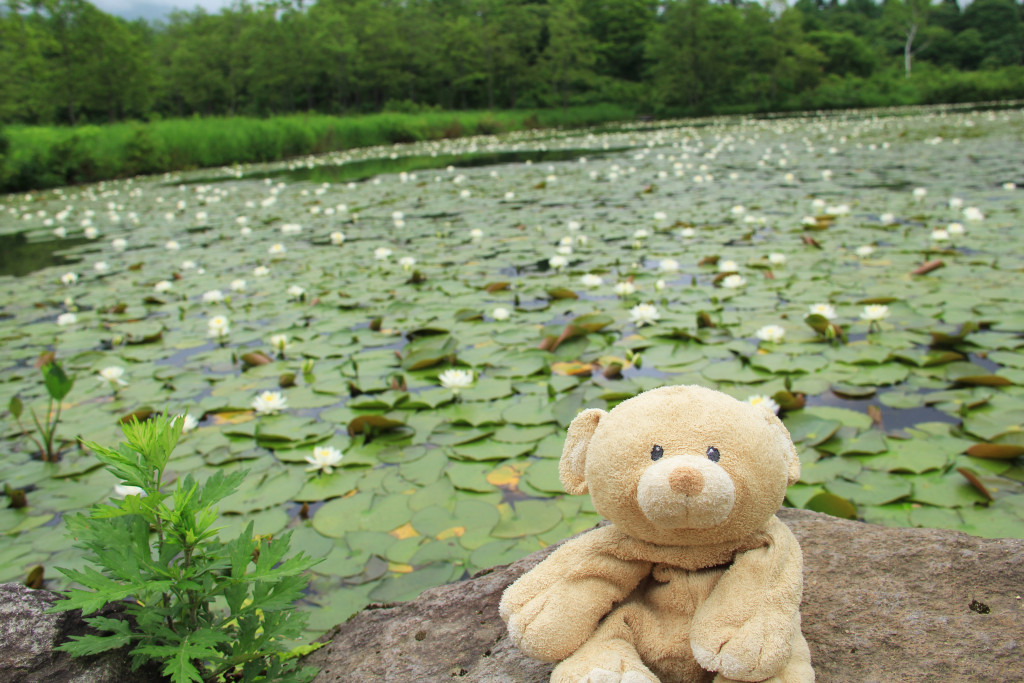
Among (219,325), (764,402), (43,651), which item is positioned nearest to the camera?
(43,651)

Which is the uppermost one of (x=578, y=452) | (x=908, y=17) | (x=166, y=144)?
(x=908, y=17)

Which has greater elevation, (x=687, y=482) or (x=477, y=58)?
(x=477, y=58)

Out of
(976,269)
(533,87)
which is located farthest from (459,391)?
(533,87)

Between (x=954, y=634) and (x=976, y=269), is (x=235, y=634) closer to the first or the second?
(x=954, y=634)

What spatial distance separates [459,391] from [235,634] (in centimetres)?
140

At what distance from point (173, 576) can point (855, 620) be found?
0.99m

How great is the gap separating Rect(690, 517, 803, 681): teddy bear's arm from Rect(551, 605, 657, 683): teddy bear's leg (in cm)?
7

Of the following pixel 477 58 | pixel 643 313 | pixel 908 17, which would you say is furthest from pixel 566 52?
pixel 643 313

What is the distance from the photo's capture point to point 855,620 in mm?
878

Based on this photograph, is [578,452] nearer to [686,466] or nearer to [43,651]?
[686,466]

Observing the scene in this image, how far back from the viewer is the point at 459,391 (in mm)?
2328

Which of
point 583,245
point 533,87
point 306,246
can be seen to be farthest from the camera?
point 533,87

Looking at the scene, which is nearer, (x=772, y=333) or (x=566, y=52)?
(x=772, y=333)

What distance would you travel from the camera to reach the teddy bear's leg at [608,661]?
0.67m
